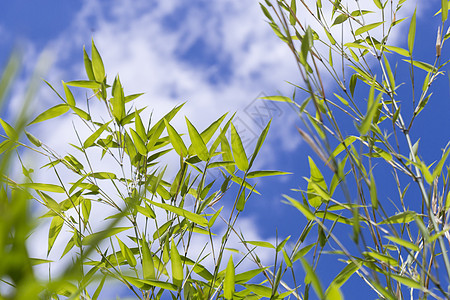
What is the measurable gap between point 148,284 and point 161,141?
0.52 metres

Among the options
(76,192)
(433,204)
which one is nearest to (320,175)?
(433,204)

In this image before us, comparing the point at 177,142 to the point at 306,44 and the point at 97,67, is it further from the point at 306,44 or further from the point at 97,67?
the point at 306,44

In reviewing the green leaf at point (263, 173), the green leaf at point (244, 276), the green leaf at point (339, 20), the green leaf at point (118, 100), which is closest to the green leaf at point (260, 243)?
the green leaf at point (244, 276)

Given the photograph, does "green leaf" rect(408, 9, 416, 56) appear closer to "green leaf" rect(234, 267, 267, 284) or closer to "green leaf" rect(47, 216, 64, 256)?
"green leaf" rect(234, 267, 267, 284)

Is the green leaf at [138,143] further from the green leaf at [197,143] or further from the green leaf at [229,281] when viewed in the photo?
the green leaf at [229,281]

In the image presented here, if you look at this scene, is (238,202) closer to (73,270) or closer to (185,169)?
(185,169)

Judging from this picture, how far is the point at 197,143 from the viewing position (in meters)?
1.10

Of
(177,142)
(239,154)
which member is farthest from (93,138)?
(239,154)

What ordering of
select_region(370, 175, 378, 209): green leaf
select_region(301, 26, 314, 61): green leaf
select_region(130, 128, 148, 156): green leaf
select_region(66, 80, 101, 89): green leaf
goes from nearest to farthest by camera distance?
1. select_region(370, 175, 378, 209): green leaf
2. select_region(301, 26, 314, 61): green leaf
3. select_region(130, 128, 148, 156): green leaf
4. select_region(66, 80, 101, 89): green leaf

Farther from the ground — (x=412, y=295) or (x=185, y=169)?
(x=185, y=169)

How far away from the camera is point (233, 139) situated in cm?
110

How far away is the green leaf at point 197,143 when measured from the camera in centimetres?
109

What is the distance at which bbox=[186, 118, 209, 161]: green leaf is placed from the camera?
1086mm

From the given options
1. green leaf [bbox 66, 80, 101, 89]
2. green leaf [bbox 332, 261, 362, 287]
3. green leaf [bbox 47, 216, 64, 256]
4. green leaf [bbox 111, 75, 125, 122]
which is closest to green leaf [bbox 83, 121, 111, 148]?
green leaf [bbox 111, 75, 125, 122]
